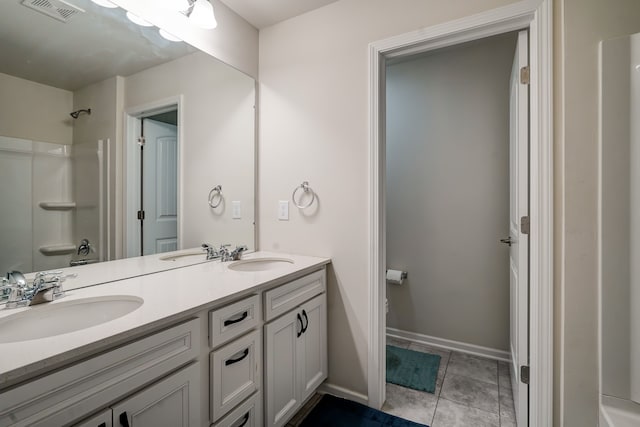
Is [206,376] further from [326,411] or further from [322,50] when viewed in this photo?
[322,50]

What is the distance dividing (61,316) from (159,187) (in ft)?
2.46

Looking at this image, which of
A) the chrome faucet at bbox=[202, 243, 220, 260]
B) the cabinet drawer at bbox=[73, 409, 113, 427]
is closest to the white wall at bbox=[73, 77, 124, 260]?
the chrome faucet at bbox=[202, 243, 220, 260]

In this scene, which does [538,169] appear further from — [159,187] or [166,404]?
[159,187]

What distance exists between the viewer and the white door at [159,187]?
60.2 inches

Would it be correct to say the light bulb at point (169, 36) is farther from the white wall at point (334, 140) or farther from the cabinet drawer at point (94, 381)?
the cabinet drawer at point (94, 381)

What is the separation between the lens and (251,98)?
2066 millimetres

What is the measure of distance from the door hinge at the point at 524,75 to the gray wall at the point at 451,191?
91 centimetres

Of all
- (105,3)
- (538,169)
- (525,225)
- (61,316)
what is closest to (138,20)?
(105,3)

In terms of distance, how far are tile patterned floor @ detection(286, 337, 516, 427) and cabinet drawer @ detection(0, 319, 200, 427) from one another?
992 millimetres

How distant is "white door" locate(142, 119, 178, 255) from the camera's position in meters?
1.53

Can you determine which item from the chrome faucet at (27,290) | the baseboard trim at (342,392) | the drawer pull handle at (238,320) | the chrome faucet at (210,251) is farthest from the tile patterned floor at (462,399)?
the chrome faucet at (27,290)

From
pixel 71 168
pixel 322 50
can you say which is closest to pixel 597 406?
pixel 322 50

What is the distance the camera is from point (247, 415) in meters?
1.24

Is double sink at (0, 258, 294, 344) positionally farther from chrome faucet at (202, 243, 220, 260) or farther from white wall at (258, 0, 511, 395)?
white wall at (258, 0, 511, 395)
